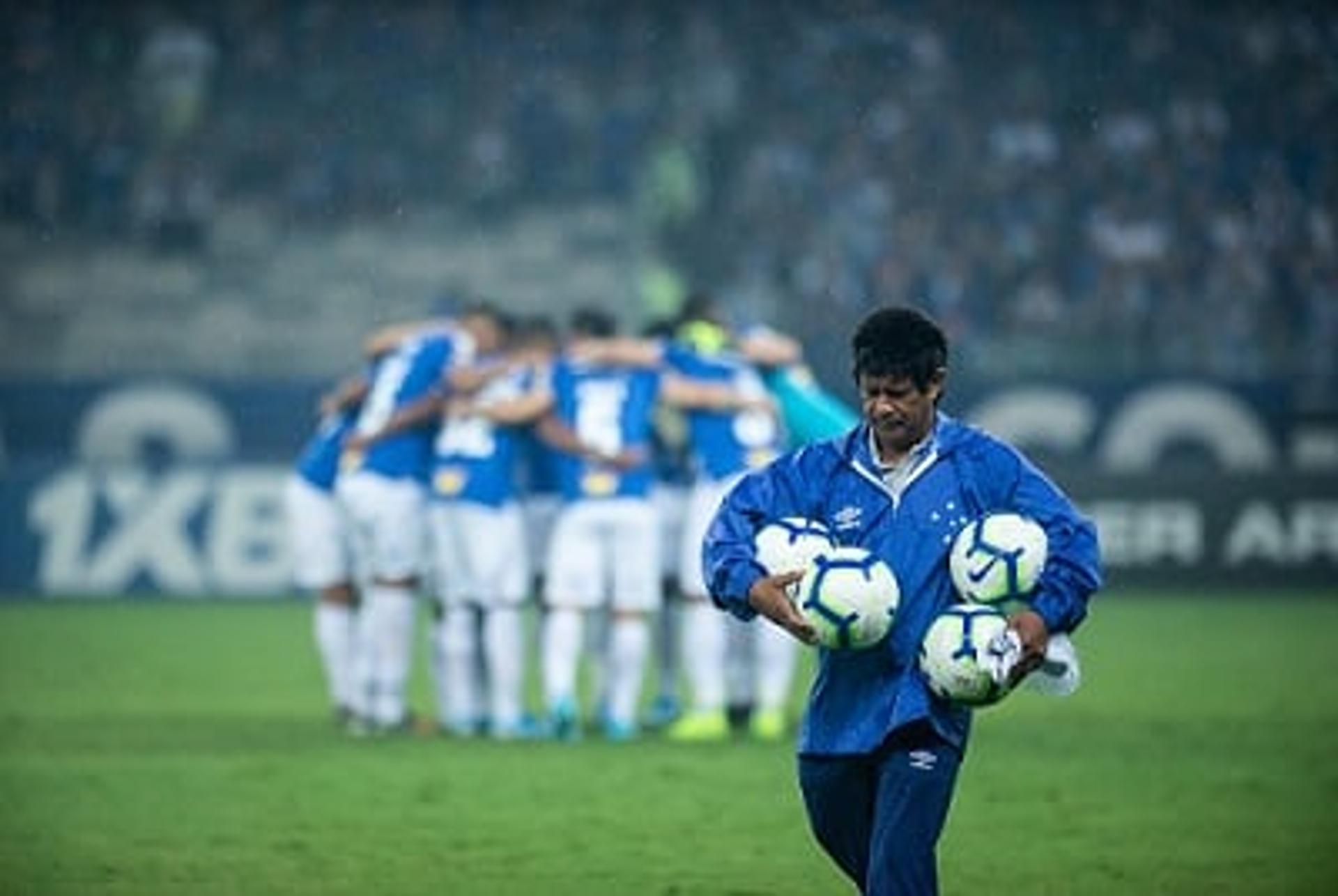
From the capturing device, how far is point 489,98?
37625mm

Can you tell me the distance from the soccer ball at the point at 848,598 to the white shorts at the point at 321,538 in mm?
10484

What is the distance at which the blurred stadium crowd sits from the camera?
34.8m

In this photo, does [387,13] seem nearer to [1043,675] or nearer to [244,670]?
[244,670]

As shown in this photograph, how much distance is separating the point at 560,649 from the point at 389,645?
1.01m

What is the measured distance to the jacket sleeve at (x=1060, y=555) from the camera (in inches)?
328

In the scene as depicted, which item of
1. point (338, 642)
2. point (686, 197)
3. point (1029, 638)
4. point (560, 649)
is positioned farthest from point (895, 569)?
point (686, 197)

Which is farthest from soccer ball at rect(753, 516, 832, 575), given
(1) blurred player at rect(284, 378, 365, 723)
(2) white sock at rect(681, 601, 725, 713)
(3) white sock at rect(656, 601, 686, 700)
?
(3) white sock at rect(656, 601, 686, 700)

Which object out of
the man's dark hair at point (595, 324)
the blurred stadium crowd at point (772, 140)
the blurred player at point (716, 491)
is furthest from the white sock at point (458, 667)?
the blurred stadium crowd at point (772, 140)

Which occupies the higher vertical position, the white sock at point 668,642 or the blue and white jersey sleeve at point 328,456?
the blue and white jersey sleeve at point 328,456

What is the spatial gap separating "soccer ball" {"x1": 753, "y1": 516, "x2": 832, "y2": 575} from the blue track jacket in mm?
41

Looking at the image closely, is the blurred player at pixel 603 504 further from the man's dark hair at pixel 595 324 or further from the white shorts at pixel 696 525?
the white shorts at pixel 696 525

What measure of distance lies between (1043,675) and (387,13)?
31343 millimetres

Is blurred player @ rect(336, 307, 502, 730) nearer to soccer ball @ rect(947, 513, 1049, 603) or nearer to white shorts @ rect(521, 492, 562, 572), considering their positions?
white shorts @ rect(521, 492, 562, 572)

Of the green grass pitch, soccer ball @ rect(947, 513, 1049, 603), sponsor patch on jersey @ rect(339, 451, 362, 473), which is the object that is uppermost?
soccer ball @ rect(947, 513, 1049, 603)
